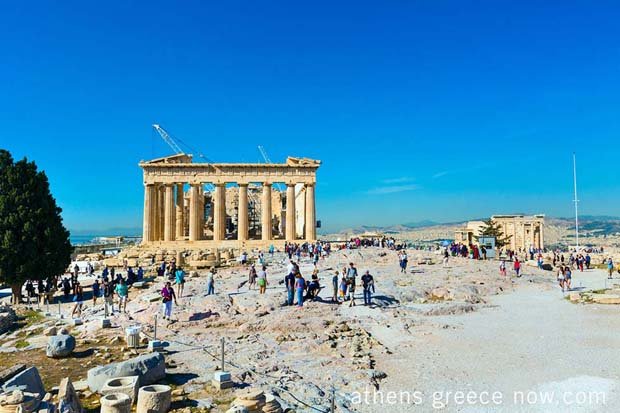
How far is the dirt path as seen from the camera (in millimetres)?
10297

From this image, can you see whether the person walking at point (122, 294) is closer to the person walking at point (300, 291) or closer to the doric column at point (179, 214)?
the person walking at point (300, 291)

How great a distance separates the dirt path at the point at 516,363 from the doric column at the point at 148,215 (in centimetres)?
4145

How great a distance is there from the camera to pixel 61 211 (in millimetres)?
30609

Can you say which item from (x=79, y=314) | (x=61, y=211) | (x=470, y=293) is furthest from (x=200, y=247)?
(x=470, y=293)

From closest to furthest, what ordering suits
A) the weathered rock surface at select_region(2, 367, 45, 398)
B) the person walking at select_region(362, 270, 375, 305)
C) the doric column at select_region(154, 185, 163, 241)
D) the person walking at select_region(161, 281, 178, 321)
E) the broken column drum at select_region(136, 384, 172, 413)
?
the broken column drum at select_region(136, 384, 172, 413)
the weathered rock surface at select_region(2, 367, 45, 398)
the person walking at select_region(161, 281, 178, 321)
the person walking at select_region(362, 270, 375, 305)
the doric column at select_region(154, 185, 163, 241)

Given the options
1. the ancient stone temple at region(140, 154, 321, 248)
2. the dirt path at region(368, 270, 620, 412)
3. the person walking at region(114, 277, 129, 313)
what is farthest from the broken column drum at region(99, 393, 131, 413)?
the ancient stone temple at region(140, 154, 321, 248)

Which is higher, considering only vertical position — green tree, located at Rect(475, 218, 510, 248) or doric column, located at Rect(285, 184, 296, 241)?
doric column, located at Rect(285, 184, 296, 241)

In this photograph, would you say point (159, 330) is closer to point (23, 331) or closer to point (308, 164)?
point (23, 331)

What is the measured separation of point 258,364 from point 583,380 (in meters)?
8.53

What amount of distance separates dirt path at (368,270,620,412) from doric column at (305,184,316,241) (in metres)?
33.5

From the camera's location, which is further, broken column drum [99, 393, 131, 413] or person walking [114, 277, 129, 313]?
person walking [114, 277, 129, 313]

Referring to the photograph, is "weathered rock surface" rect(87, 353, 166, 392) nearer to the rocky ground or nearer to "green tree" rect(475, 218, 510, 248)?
the rocky ground

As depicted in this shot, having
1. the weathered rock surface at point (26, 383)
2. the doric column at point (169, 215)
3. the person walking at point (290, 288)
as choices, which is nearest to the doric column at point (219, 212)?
the doric column at point (169, 215)

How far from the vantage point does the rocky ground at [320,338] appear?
460 inches
